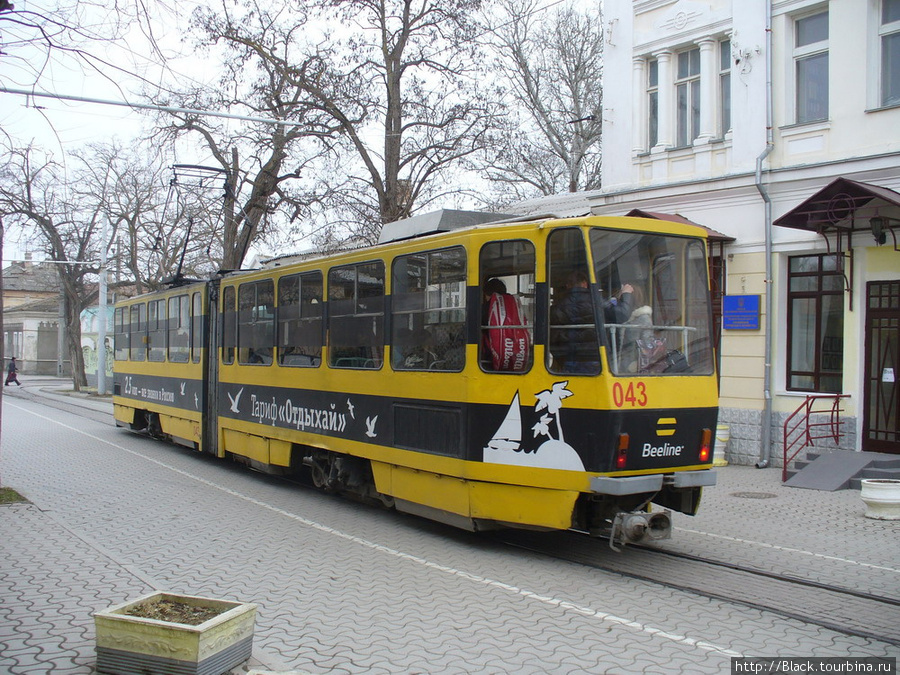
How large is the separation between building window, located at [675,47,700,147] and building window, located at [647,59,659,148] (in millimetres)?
478

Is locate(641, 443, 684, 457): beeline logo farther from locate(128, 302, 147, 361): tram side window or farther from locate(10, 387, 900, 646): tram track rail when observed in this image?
locate(128, 302, 147, 361): tram side window

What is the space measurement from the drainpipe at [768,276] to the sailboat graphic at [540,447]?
311 inches

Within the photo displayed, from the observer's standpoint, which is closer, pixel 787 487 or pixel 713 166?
pixel 787 487

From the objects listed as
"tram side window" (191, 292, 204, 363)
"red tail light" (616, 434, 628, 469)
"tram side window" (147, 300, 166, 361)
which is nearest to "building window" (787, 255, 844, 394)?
"red tail light" (616, 434, 628, 469)

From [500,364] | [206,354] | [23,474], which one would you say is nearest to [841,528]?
[500,364]

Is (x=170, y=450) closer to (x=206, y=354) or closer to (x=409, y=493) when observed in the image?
A: (x=206, y=354)

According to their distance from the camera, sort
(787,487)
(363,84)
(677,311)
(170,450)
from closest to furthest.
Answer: (677,311)
(787,487)
(170,450)
(363,84)

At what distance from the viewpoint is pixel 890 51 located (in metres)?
12.9

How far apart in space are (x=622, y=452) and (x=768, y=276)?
320 inches

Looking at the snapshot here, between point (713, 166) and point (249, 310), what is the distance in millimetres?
8521

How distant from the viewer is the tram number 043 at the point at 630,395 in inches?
278

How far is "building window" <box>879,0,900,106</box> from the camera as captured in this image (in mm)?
12781

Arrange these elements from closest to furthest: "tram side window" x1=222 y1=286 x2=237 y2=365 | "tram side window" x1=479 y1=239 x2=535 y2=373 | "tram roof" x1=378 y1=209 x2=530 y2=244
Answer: "tram side window" x1=479 y1=239 x2=535 y2=373, "tram roof" x1=378 y1=209 x2=530 y2=244, "tram side window" x1=222 y1=286 x2=237 y2=365

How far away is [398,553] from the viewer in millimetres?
7996
